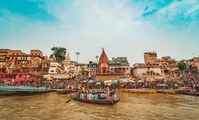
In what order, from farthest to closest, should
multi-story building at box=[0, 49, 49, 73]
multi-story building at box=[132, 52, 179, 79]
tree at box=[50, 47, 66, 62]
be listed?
tree at box=[50, 47, 66, 62]
multi-story building at box=[132, 52, 179, 79]
multi-story building at box=[0, 49, 49, 73]

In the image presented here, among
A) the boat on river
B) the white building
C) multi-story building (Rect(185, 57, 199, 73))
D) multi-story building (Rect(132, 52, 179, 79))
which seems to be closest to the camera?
the boat on river

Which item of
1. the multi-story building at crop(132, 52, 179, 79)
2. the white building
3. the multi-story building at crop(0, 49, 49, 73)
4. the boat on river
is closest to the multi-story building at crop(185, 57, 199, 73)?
the multi-story building at crop(132, 52, 179, 79)

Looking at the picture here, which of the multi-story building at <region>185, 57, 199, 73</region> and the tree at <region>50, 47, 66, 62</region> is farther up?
the tree at <region>50, 47, 66, 62</region>

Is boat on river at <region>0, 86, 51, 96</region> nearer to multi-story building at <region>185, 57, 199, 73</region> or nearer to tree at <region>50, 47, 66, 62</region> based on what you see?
tree at <region>50, 47, 66, 62</region>

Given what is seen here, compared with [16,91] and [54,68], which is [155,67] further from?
[16,91]

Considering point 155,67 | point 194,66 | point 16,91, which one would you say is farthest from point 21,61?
point 194,66

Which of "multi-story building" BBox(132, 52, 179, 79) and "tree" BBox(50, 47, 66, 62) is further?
"tree" BBox(50, 47, 66, 62)

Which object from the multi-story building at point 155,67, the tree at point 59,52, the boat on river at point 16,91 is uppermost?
the tree at point 59,52

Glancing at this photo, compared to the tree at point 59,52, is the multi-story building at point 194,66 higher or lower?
lower

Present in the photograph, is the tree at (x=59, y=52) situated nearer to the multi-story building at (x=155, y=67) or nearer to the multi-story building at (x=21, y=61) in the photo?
the multi-story building at (x=21, y=61)

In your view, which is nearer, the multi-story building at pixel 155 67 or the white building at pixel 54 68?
the white building at pixel 54 68

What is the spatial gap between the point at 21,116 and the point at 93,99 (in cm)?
830

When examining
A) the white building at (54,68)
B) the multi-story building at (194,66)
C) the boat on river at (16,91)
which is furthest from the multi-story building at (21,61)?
the multi-story building at (194,66)

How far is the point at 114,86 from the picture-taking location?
3139cm
